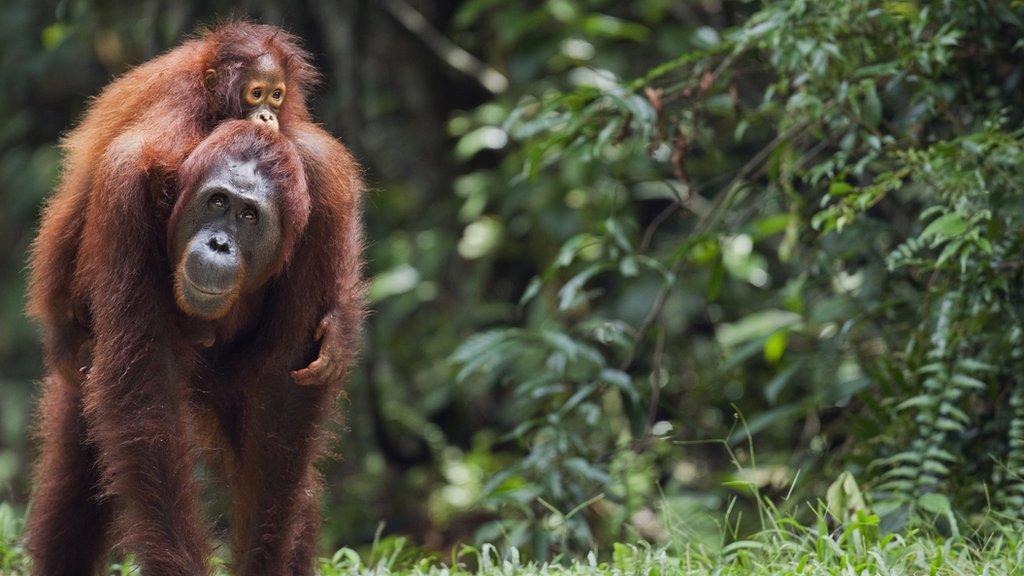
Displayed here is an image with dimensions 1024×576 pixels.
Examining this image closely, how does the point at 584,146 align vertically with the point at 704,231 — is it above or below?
above

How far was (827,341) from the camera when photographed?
5.21m

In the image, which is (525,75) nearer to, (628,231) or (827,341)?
(628,231)

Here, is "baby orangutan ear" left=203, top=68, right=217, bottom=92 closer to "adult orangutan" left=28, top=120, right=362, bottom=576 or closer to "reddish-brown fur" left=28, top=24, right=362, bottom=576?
"reddish-brown fur" left=28, top=24, right=362, bottom=576

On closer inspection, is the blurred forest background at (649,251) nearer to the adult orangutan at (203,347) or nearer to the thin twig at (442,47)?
the thin twig at (442,47)

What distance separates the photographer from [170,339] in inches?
130

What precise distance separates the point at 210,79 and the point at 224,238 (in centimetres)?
68

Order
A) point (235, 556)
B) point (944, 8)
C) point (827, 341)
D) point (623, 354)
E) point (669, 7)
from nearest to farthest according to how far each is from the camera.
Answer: point (235, 556) → point (944, 8) → point (827, 341) → point (623, 354) → point (669, 7)

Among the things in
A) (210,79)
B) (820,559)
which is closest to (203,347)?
(210,79)

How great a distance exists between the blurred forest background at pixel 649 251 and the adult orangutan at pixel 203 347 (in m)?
0.91

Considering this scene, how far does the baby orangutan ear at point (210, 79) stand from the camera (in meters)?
3.65

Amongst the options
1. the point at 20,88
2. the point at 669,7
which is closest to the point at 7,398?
the point at 20,88

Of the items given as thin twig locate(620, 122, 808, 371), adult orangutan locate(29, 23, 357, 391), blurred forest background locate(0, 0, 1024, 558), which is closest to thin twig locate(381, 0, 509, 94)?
blurred forest background locate(0, 0, 1024, 558)

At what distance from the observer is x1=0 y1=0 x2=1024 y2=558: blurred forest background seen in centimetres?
430

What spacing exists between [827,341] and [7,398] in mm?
5500
